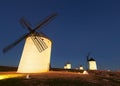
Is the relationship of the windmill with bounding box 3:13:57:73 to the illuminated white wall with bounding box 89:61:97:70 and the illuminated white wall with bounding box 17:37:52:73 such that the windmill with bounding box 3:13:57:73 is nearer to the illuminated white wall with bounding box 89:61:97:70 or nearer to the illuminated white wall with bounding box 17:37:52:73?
the illuminated white wall with bounding box 17:37:52:73

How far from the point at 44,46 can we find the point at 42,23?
14.4 ft

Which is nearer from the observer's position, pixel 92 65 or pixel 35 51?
pixel 35 51

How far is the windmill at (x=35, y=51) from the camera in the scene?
2867 centimetres

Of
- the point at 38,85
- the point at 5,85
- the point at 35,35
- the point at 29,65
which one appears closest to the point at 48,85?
the point at 38,85

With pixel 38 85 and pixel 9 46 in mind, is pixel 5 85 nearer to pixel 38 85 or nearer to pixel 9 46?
pixel 38 85

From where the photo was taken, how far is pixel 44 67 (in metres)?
30.1

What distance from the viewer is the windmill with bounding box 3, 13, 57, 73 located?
28672 mm

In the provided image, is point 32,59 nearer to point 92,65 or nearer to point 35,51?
point 35,51

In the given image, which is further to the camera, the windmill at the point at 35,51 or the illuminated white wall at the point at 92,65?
the illuminated white wall at the point at 92,65

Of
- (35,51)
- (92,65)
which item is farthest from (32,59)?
(92,65)

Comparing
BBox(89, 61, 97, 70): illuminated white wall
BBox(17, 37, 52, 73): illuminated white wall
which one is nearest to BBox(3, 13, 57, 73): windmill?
BBox(17, 37, 52, 73): illuminated white wall

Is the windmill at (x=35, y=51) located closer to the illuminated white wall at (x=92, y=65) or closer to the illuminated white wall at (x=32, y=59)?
the illuminated white wall at (x=32, y=59)

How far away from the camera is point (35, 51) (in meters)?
28.9

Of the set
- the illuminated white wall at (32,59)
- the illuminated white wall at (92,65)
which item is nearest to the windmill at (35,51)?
the illuminated white wall at (32,59)
